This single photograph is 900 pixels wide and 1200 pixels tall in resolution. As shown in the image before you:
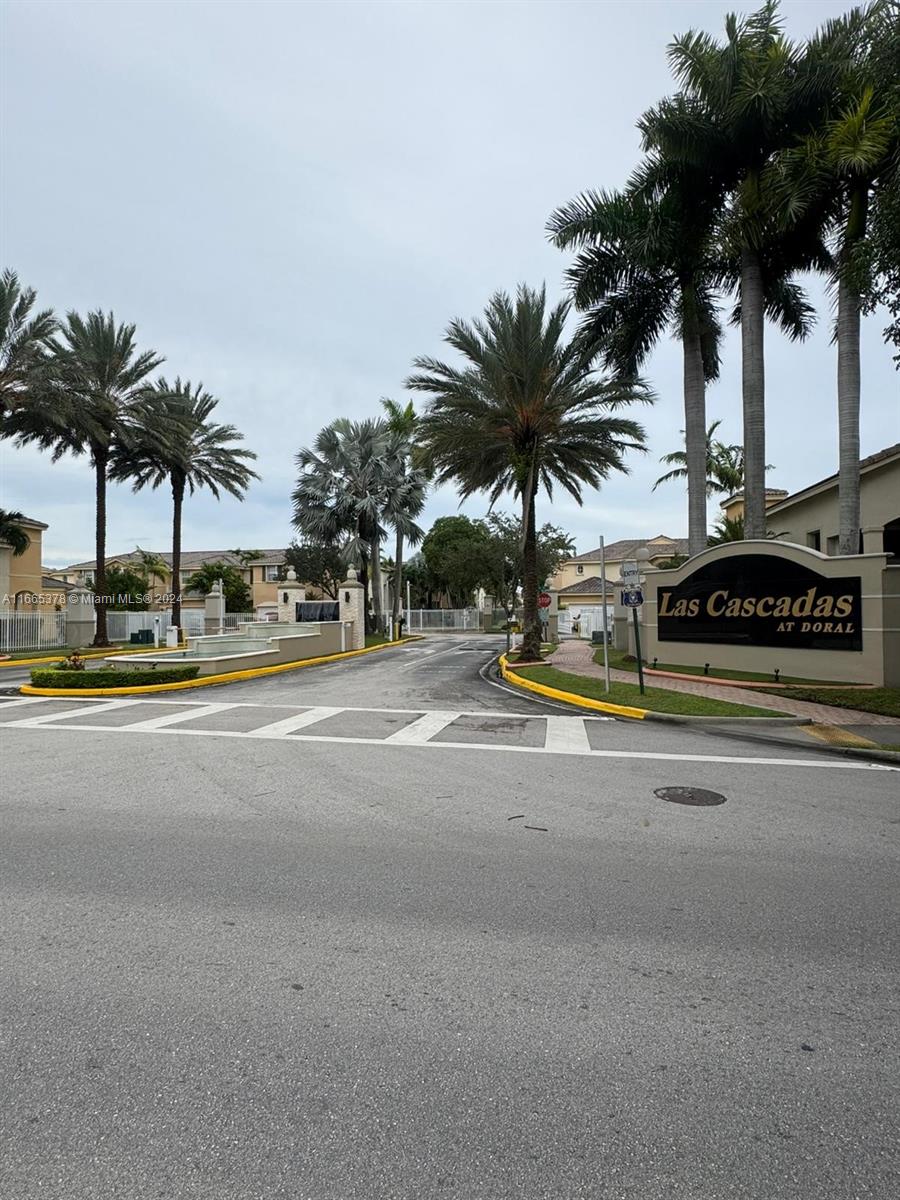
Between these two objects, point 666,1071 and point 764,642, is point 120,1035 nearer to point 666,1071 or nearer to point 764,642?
point 666,1071

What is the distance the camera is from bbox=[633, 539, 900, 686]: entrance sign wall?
44.6 ft

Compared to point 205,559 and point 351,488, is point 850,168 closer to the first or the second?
point 351,488

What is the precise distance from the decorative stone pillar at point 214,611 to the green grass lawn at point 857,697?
96.1 feet

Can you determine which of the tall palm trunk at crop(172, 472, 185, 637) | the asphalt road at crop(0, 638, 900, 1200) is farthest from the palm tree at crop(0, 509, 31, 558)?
the asphalt road at crop(0, 638, 900, 1200)

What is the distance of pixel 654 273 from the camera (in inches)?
757

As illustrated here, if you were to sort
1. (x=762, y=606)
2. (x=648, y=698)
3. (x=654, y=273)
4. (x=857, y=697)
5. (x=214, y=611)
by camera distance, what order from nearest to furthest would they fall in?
(x=857, y=697), (x=648, y=698), (x=762, y=606), (x=654, y=273), (x=214, y=611)

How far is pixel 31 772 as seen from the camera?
7.42m

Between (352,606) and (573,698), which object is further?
(352,606)

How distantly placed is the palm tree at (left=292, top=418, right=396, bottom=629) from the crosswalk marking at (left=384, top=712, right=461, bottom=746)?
2563 cm

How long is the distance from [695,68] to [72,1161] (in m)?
21.9

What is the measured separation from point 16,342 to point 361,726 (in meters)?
23.6

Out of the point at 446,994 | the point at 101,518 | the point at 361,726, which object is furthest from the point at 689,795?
the point at 101,518

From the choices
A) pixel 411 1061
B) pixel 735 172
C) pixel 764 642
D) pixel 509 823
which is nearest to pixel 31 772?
pixel 509 823

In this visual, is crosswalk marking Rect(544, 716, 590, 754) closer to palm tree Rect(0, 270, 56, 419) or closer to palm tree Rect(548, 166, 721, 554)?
palm tree Rect(548, 166, 721, 554)
